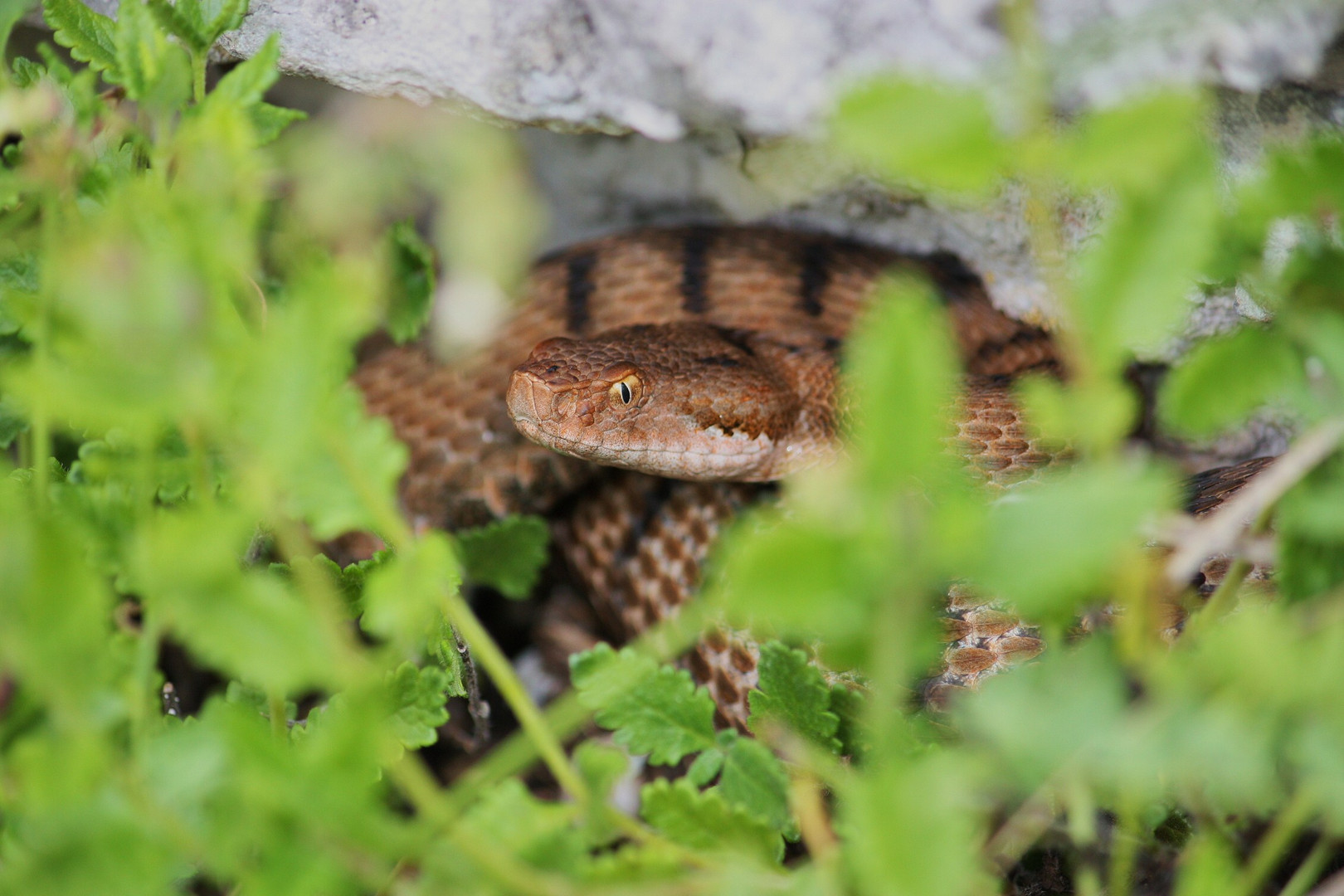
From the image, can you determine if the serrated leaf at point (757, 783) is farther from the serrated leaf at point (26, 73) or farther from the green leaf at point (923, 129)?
the serrated leaf at point (26, 73)

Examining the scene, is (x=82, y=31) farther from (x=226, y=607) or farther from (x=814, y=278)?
(x=814, y=278)

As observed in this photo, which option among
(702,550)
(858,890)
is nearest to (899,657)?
(858,890)

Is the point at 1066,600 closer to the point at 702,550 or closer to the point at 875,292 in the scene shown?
the point at 702,550

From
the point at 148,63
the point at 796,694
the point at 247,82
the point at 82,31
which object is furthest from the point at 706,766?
the point at 82,31

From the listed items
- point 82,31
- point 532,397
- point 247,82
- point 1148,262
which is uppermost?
point 1148,262

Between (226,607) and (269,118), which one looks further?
(269,118)

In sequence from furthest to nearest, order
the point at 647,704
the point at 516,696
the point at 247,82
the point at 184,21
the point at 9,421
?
the point at 9,421 → the point at 184,21 → the point at 647,704 → the point at 247,82 → the point at 516,696

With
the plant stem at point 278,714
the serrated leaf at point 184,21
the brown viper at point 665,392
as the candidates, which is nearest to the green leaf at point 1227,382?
the plant stem at point 278,714

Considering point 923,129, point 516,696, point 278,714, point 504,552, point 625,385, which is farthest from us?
point 625,385
